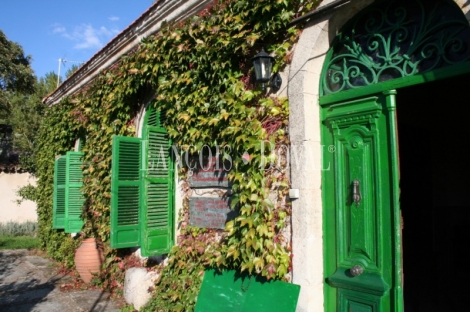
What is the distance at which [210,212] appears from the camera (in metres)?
4.79

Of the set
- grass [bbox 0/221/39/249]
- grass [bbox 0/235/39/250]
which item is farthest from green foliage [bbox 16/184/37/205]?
grass [bbox 0/235/39/250]

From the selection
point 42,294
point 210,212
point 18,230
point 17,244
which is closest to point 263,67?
point 210,212

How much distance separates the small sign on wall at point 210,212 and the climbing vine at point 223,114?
0.37ft

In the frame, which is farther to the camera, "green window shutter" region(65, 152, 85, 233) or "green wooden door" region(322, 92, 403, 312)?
"green window shutter" region(65, 152, 85, 233)

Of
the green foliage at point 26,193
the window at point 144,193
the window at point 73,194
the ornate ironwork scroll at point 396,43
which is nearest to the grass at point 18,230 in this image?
the green foliage at point 26,193

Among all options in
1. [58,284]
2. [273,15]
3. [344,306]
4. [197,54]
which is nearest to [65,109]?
[58,284]

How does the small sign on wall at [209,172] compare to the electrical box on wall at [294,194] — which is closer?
the electrical box on wall at [294,194]

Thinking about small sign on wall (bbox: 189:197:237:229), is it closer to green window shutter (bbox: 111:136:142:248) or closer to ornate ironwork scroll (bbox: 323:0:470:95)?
green window shutter (bbox: 111:136:142:248)

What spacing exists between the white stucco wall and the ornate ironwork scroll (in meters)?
15.7

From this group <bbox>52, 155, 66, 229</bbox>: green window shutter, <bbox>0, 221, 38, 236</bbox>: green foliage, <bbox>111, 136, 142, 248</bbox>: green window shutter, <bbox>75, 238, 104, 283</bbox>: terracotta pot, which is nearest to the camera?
<bbox>111, 136, 142, 248</bbox>: green window shutter

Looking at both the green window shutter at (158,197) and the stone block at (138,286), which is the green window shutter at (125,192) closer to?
the green window shutter at (158,197)

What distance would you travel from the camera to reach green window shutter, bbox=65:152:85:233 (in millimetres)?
7875

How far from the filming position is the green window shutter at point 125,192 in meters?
5.31

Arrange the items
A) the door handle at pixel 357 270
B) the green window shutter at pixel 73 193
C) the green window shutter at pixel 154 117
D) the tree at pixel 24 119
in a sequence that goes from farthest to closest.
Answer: the tree at pixel 24 119
the green window shutter at pixel 73 193
the green window shutter at pixel 154 117
the door handle at pixel 357 270
